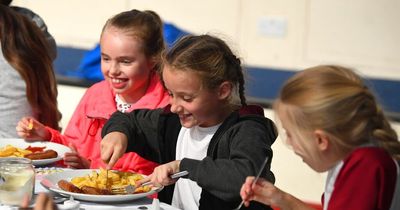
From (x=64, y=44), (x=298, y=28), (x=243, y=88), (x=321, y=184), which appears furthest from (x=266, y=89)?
(x=243, y=88)

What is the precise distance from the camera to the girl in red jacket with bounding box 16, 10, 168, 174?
2760 millimetres

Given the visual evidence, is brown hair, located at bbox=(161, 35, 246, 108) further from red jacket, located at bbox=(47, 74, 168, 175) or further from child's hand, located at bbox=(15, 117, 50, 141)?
child's hand, located at bbox=(15, 117, 50, 141)

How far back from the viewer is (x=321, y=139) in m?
1.77

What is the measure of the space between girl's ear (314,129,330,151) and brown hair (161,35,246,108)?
566 mm

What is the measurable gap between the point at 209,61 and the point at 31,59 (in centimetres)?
117

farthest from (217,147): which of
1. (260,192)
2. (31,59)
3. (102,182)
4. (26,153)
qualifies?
(31,59)

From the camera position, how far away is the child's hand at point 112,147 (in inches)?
90.7

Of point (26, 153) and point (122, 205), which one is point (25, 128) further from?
point (122, 205)

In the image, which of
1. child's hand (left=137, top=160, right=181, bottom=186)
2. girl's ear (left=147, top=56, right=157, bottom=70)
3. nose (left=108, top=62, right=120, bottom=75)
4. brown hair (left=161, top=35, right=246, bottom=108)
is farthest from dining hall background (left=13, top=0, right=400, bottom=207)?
child's hand (left=137, top=160, right=181, bottom=186)

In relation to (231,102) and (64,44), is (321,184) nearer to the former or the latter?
(231,102)

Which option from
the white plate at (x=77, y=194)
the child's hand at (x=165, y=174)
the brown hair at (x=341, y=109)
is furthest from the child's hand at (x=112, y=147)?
the brown hair at (x=341, y=109)

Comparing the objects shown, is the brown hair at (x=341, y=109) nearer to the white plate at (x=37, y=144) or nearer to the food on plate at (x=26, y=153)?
the food on plate at (x=26, y=153)

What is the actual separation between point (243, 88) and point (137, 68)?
0.54 m

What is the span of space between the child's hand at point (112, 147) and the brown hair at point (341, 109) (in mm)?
716
